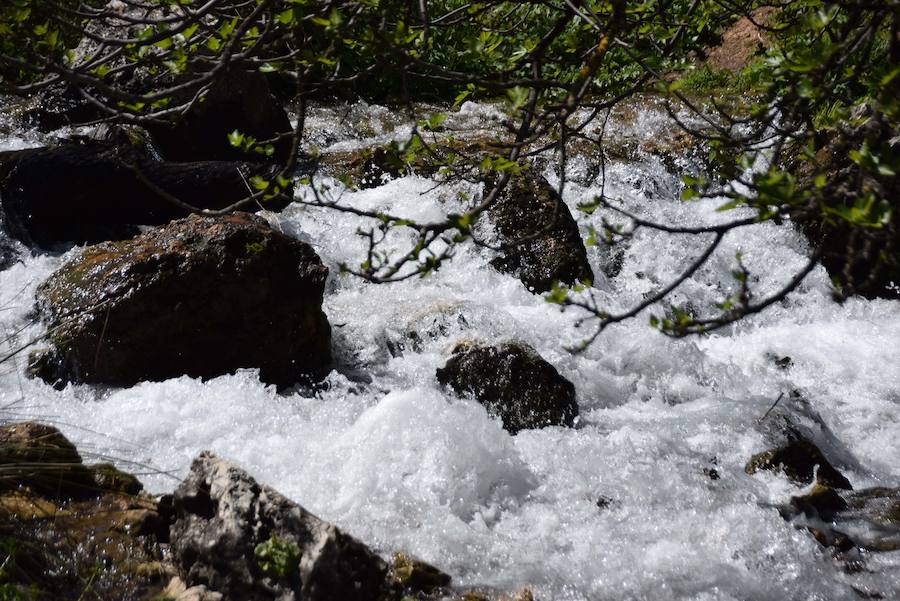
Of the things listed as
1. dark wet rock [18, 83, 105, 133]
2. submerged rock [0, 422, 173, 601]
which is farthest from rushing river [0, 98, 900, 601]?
dark wet rock [18, 83, 105, 133]

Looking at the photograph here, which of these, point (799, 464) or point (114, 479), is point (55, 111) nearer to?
point (114, 479)

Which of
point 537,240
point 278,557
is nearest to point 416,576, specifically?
point 278,557

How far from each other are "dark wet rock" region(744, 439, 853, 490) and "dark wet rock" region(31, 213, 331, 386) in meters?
3.23

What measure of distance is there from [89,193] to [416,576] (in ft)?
19.8

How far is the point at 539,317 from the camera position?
7105 mm

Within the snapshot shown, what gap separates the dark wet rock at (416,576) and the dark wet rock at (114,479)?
4.36ft

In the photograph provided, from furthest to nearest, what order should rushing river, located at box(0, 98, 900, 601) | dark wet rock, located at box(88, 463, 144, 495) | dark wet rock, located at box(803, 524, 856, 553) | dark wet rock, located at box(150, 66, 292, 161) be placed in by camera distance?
1. dark wet rock, located at box(150, 66, 292, 161)
2. dark wet rock, located at box(803, 524, 856, 553)
3. rushing river, located at box(0, 98, 900, 601)
4. dark wet rock, located at box(88, 463, 144, 495)

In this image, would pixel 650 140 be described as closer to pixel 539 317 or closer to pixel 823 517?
pixel 539 317

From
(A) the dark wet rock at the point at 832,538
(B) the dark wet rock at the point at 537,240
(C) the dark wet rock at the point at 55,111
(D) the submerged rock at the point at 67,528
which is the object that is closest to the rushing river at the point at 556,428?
(A) the dark wet rock at the point at 832,538

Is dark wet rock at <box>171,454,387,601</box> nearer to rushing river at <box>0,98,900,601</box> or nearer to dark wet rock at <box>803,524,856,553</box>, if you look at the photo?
rushing river at <box>0,98,900,601</box>

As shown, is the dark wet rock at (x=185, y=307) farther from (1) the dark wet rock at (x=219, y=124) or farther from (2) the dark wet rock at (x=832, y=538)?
(1) the dark wet rock at (x=219, y=124)

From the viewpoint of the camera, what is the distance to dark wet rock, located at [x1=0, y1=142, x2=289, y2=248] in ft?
25.5

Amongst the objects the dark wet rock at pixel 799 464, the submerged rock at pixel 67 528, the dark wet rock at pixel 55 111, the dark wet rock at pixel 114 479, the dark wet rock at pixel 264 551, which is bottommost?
the dark wet rock at pixel 55 111

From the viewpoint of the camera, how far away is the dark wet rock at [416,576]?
3463 mm
